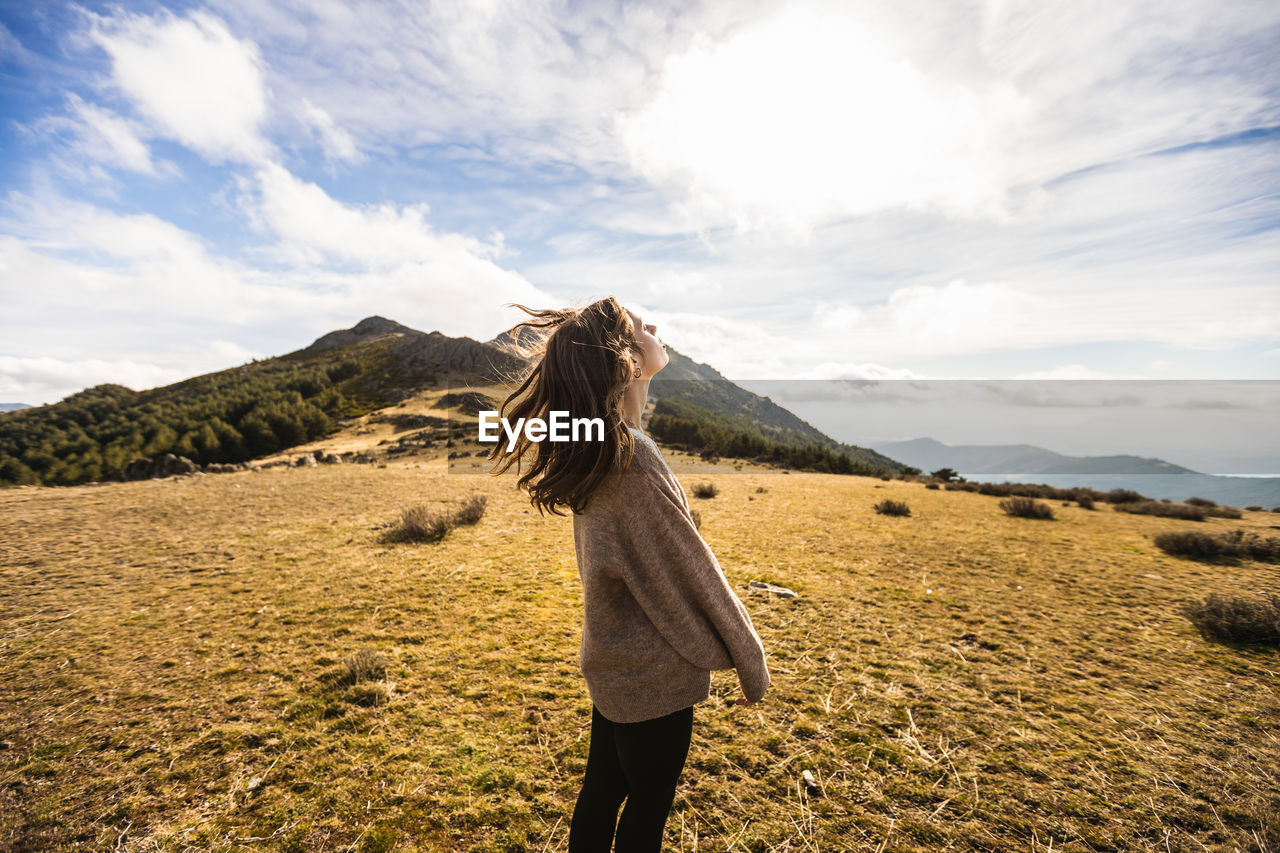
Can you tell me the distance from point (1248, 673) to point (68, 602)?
14676mm

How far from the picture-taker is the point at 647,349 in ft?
7.21

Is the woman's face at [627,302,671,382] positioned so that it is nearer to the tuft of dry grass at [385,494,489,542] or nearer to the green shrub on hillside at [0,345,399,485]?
the tuft of dry grass at [385,494,489,542]

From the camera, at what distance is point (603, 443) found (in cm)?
181

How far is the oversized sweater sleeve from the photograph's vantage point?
6.05 feet

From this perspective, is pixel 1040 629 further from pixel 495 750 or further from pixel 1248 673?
pixel 495 750

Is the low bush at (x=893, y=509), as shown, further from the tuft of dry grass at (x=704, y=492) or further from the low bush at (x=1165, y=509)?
the low bush at (x=1165, y=509)

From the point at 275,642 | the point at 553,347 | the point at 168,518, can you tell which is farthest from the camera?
the point at 168,518

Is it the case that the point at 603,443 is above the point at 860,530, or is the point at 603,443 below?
above

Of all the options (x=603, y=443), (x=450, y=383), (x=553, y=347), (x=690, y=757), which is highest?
(x=450, y=383)

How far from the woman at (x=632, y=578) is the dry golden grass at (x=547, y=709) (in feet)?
5.48

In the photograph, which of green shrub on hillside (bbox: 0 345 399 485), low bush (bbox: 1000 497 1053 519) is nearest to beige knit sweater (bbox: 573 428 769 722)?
low bush (bbox: 1000 497 1053 519)

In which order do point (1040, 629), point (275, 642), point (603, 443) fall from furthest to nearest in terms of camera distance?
point (1040, 629)
point (275, 642)
point (603, 443)

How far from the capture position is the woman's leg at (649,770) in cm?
196

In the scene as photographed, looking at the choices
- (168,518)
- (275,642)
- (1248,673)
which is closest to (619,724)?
(275,642)
